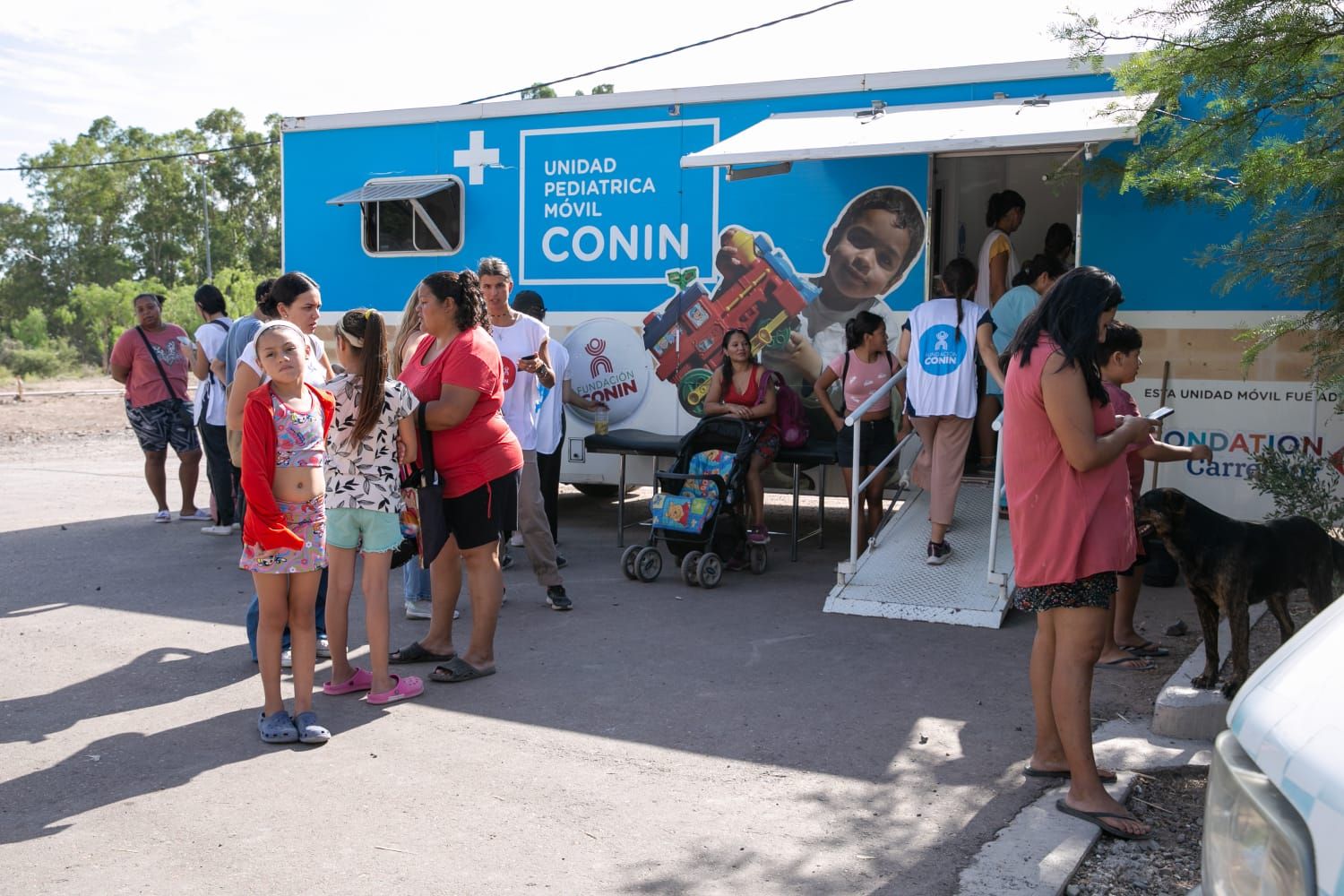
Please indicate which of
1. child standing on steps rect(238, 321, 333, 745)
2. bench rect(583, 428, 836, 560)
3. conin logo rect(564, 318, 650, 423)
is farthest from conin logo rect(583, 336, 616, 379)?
child standing on steps rect(238, 321, 333, 745)

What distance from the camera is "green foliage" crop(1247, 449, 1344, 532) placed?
5898mm

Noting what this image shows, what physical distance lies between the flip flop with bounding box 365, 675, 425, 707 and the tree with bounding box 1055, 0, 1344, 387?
408 centimetres

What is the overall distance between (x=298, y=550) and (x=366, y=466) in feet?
1.75

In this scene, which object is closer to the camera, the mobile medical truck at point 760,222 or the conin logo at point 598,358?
→ the mobile medical truck at point 760,222

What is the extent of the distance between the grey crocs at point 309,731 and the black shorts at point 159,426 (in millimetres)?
5421

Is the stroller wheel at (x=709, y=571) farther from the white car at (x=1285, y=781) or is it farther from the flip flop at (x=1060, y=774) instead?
the white car at (x=1285, y=781)

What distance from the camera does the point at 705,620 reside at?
6504 mm

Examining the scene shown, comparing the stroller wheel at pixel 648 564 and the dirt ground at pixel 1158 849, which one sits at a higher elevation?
the stroller wheel at pixel 648 564

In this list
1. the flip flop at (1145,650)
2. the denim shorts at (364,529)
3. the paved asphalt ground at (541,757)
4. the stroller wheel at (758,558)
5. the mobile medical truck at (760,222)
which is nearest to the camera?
the paved asphalt ground at (541,757)

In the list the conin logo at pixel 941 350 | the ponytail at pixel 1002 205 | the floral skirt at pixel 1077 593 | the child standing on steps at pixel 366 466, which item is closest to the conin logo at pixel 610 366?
the conin logo at pixel 941 350

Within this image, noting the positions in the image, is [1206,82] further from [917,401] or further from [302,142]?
[302,142]

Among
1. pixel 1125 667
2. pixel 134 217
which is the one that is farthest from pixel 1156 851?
pixel 134 217

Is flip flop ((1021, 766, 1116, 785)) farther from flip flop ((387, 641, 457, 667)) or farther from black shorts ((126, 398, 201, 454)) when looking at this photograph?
black shorts ((126, 398, 201, 454))

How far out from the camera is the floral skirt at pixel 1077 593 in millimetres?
3719
